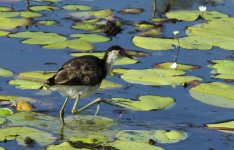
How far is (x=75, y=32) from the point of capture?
→ 11750 millimetres

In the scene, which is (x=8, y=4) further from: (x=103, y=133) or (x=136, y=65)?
(x=103, y=133)

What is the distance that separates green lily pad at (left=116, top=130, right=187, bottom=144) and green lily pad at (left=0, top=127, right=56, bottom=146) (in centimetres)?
75

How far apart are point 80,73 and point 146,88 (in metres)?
1.40

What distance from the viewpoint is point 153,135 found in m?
7.84

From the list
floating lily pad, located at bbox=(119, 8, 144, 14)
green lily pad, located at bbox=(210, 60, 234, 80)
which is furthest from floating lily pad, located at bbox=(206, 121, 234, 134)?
floating lily pad, located at bbox=(119, 8, 144, 14)

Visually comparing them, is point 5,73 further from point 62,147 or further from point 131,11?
point 131,11

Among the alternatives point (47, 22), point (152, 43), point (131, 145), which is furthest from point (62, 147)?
point (47, 22)

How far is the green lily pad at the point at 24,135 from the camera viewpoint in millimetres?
7547

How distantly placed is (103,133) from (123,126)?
342mm

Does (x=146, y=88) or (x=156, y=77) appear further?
(x=156, y=77)

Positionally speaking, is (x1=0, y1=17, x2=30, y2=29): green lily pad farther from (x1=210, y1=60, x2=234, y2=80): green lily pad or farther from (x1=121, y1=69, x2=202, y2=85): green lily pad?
(x1=210, y1=60, x2=234, y2=80): green lily pad

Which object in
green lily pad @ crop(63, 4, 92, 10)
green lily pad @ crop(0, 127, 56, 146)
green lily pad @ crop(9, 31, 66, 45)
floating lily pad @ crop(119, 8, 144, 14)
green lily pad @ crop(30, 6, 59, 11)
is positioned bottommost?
green lily pad @ crop(0, 127, 56, 146)

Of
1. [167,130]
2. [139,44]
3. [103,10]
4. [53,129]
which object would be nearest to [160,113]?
[167,130]

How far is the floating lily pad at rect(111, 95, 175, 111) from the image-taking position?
8.62m
